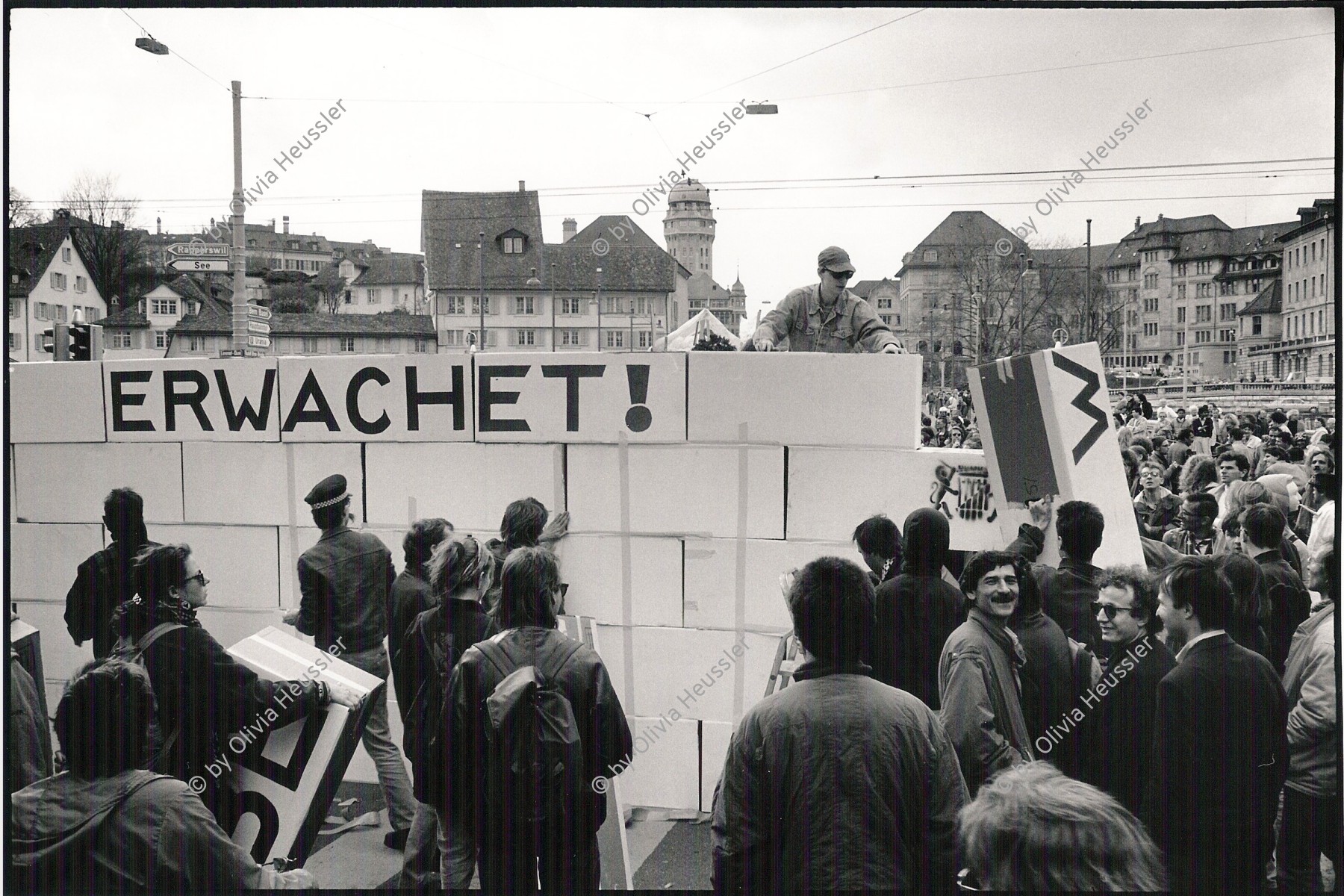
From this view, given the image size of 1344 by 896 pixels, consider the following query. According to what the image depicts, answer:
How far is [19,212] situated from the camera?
551cm

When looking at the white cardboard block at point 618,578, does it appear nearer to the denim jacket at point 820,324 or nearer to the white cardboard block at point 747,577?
the white cardboard block at point 747,577

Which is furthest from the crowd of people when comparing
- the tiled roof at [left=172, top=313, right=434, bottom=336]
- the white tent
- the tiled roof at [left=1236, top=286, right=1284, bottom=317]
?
the tiled roof at [left=172, top=313, right=434, bottom=336]

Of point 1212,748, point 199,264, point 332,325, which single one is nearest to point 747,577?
point 1212,748

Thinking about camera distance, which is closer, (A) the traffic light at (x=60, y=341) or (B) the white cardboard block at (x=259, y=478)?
(B) the white cardboard block at (x=259, y=478)

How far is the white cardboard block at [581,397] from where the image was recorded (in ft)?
17.5

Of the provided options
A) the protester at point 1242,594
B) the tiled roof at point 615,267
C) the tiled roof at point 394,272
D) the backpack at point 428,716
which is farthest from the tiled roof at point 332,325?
the protester at point 1242,594

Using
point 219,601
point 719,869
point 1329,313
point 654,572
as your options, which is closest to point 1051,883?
point 719,869

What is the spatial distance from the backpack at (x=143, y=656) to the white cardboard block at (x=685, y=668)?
2159 millimetres

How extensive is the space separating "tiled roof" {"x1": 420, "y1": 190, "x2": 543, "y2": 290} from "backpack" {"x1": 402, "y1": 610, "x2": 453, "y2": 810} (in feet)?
92.6

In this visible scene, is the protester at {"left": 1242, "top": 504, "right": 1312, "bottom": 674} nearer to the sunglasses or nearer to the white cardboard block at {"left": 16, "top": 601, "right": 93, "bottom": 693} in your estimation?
the sunglasses

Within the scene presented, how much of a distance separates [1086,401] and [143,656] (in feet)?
13.7

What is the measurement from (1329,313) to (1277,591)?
1.50 m

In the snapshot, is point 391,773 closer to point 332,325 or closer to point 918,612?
point 918,612

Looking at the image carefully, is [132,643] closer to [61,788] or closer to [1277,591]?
[61,788]
